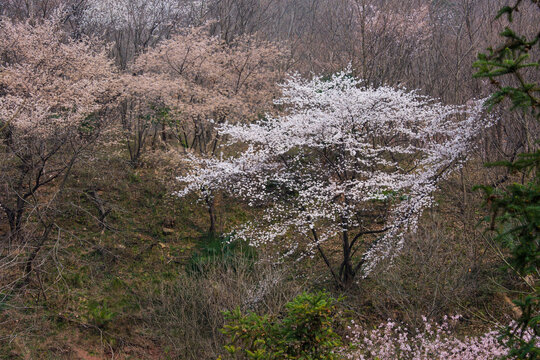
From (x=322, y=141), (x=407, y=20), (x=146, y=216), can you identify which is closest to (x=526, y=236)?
(x=322, y=141)

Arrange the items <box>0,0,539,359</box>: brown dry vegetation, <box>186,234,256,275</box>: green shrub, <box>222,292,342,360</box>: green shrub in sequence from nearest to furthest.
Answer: <box>222,292,342,360</box>: green shrub → <box>0,0,539,359</box>: brown dry vegetation → <box>186,234,256,275</box>: green shrub

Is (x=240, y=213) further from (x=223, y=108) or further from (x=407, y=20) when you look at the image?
(x=407, y=20)

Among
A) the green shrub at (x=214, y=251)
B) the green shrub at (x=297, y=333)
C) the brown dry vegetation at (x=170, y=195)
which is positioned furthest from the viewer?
the green shrub at (x=214, y=251)

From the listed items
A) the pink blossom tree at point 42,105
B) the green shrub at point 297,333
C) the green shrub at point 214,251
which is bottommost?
the green shrub at point 214,251

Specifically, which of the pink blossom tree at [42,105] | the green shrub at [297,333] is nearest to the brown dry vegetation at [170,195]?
the pink blossom tree at [42,105]

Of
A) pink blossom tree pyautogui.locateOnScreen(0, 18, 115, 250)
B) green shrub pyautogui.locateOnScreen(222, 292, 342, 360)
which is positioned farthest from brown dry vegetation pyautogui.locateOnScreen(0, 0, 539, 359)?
green shrub pyautogui.locateOnScreen(222, 292, 342, 360)

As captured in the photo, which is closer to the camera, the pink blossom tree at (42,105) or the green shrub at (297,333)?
the green shrub at (297,333)

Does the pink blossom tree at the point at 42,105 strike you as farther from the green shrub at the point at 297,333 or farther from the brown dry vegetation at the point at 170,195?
the green shrub at the point at 297,333

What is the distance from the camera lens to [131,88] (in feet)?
41.1

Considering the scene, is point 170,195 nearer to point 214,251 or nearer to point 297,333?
point 214,251

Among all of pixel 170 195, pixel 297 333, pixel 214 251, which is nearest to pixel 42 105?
pixel 170 195

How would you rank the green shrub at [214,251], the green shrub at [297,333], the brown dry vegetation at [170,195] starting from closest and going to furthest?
the green shrub at [297,333] < the brown dry vegetation at [170,195] < the green shrub at [214,251]

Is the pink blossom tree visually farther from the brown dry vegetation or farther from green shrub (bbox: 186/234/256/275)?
green shrub (bbox: 186/234/256/275)

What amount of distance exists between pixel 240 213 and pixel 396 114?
609 cm
